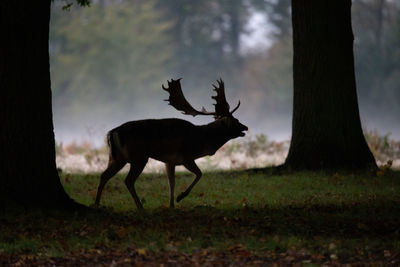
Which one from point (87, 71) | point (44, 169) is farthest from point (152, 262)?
point (87, 71)

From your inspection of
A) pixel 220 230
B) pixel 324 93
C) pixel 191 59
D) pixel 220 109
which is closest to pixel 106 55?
pixel 191 59

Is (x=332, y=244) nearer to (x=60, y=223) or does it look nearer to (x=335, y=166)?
(x=60, y=223)

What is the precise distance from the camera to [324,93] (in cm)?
1517

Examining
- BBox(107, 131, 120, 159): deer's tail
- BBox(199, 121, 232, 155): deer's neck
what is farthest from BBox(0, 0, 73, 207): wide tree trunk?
BBox(199, 121, 232, 155): deer's neck

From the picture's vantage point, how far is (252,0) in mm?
52875

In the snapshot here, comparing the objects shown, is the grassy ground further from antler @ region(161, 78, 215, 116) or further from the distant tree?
antler @ region(161, 78, 215, 116)

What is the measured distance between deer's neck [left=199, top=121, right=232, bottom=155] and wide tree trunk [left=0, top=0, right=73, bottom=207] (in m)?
2.48

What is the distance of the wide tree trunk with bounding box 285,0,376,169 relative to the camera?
1503 cm

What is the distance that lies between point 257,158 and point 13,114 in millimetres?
12798

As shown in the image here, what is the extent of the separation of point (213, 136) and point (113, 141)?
169cm

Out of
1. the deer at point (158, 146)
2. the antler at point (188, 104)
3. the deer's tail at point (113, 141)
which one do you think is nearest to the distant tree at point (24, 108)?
the deer's tail at point (113, 141)

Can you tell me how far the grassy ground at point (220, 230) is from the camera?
7629 millimetres

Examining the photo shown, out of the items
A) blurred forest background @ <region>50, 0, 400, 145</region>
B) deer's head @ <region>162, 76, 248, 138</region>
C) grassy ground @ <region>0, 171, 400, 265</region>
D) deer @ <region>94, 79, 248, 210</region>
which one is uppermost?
blurred forest background @ <region>50, 0, 400, 145</region>

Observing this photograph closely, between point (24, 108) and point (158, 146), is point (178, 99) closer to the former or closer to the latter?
point (158, 146)
